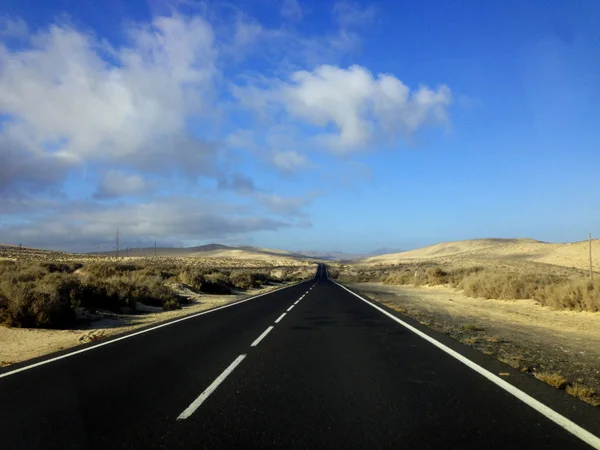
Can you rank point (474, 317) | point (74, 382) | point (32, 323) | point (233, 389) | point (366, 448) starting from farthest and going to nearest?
point (474, 317) < point (32, 323) < point (74, 382) < point (233, 389) < point (366, 448)

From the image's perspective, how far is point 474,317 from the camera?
19547 mm

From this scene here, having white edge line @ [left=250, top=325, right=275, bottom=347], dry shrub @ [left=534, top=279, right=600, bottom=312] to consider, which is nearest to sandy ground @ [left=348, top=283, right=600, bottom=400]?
dry shrub @ [left=534, top=279, right=600, bottom=312]

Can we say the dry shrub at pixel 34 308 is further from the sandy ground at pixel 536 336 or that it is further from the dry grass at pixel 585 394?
the dry grass at pixel 585 394

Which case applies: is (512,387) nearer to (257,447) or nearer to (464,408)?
(464,408)

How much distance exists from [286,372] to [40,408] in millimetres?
3823

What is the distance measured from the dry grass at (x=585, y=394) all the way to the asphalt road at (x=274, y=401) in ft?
0.73

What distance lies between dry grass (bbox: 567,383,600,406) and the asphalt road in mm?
221

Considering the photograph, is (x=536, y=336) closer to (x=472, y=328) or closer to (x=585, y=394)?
(x=472, y=328)

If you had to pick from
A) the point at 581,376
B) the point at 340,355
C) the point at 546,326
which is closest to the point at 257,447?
the point at 340,355

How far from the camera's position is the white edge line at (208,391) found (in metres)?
6.03

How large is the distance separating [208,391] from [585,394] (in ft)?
17.8

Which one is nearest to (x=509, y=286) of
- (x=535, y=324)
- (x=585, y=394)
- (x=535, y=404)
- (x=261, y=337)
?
(x=535, y=324)

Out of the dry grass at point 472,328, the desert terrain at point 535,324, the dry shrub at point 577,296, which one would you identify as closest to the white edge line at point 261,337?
the desert terrain at point 535,324

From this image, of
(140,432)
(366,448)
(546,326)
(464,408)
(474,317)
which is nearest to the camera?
(366,448)
